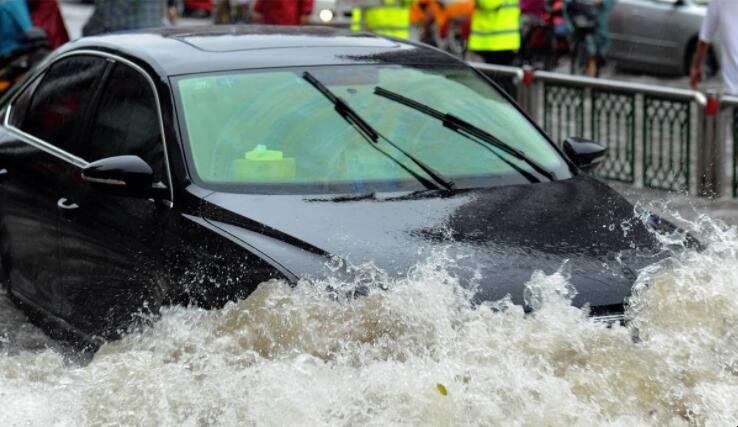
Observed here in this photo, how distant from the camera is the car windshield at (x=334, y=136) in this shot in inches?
226

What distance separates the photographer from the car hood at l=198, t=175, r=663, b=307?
16.3 feet

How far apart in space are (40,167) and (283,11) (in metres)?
9.57

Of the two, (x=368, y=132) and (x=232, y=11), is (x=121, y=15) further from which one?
(x=232, y=11)

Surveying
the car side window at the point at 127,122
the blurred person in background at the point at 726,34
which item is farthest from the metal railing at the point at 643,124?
the car side window at the point at 127,122

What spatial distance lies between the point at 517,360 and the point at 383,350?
1.35 ft

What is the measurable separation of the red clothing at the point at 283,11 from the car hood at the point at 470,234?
10.5 meters

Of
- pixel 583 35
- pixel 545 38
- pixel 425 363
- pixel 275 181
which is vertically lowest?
pixel 545 38

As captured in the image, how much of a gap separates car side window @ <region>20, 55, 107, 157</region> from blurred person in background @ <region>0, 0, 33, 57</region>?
16.9ft

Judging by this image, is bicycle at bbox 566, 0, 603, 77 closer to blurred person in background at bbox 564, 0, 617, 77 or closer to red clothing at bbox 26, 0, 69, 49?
blurred person in background at bbox 564, 0, 617, 77

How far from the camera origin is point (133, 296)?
5.79m

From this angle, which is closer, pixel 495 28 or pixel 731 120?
pixel 731 120

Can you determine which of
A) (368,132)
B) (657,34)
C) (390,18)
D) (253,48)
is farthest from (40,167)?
(657,34)

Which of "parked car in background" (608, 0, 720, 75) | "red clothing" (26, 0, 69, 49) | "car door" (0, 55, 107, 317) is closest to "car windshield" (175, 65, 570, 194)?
"car door" (0, 55, 107, 317)

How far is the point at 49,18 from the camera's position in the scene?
1319 cm
